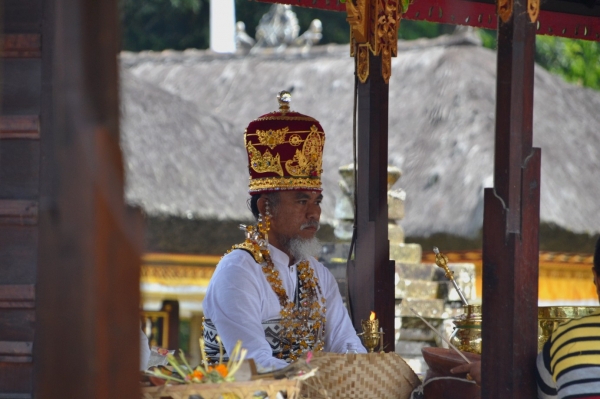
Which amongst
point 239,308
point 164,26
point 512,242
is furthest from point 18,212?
point 164,26

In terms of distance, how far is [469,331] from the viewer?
12.2 ft

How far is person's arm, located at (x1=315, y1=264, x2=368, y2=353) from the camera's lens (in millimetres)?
4184

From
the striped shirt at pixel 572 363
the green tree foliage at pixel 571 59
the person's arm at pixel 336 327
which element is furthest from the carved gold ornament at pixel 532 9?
the green tree foliage at pixel 571 59

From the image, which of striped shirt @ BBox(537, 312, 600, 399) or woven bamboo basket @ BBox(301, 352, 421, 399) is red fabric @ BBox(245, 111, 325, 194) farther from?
striped shirt @ BBox(537, 312, 600, 399)

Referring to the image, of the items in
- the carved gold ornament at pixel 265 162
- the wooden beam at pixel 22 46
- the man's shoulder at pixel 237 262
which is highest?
the wooden beam at pixel 22 46

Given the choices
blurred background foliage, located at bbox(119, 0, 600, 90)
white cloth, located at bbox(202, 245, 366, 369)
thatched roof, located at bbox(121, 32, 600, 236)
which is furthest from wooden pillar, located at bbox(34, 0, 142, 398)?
blurred background foliage, located at bbox(119, 0, 600, 90)

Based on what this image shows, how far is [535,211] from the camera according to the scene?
3.01 metres

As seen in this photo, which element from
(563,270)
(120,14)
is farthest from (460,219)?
(120,14)

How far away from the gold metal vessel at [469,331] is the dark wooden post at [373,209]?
0.58 meters

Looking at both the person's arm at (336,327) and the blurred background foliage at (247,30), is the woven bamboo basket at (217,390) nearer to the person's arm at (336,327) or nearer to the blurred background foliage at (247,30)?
the person's arm at (336,327)

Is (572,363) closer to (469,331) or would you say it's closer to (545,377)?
(545,377)

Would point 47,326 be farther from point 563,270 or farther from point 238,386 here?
point 563,270

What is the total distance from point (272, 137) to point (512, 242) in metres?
1.51

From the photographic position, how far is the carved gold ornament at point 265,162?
13.8 feet
